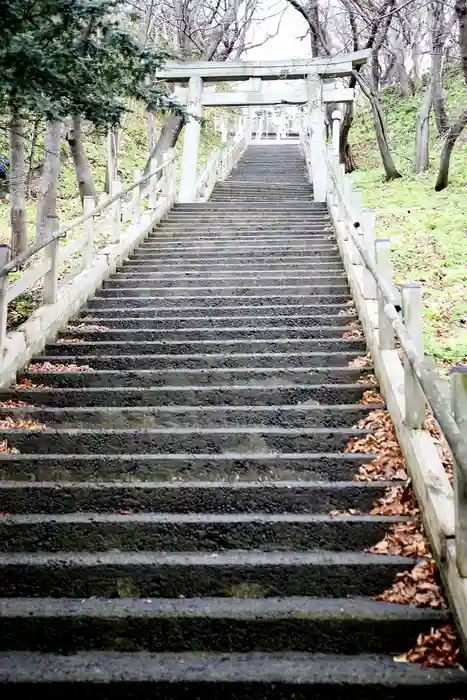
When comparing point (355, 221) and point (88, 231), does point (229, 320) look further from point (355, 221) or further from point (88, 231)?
point (88, 231)

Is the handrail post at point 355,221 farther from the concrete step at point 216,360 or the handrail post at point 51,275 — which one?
the handrail post at point 51,275

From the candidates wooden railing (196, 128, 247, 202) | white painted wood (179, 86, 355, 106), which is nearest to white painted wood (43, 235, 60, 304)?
wooden railing (196, 128, 247, 202)

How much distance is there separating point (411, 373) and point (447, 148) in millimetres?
11502

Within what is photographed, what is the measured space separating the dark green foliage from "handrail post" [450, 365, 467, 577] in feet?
10.2

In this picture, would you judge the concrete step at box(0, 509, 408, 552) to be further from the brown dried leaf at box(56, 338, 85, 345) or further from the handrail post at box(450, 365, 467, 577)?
the brown dried leaf at box(56, 338, 85, 345)

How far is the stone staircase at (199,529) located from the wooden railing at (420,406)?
11.2 inches

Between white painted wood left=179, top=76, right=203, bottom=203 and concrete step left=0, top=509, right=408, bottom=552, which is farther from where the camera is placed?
white painted wood left=179, top=76, right=203, bottom=203

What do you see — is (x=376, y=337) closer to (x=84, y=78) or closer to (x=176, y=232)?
(x=84, y=78)

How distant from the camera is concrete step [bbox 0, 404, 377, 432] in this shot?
4824mm

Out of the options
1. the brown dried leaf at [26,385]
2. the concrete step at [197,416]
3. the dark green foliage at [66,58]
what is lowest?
the concrete step at [197,416]

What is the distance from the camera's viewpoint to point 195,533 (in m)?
3.67

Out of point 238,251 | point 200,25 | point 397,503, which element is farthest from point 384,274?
point 200,25

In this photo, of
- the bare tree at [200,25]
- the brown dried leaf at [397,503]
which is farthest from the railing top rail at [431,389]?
the bare tree at [200,25]

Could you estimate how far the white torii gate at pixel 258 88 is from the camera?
15.0 m
